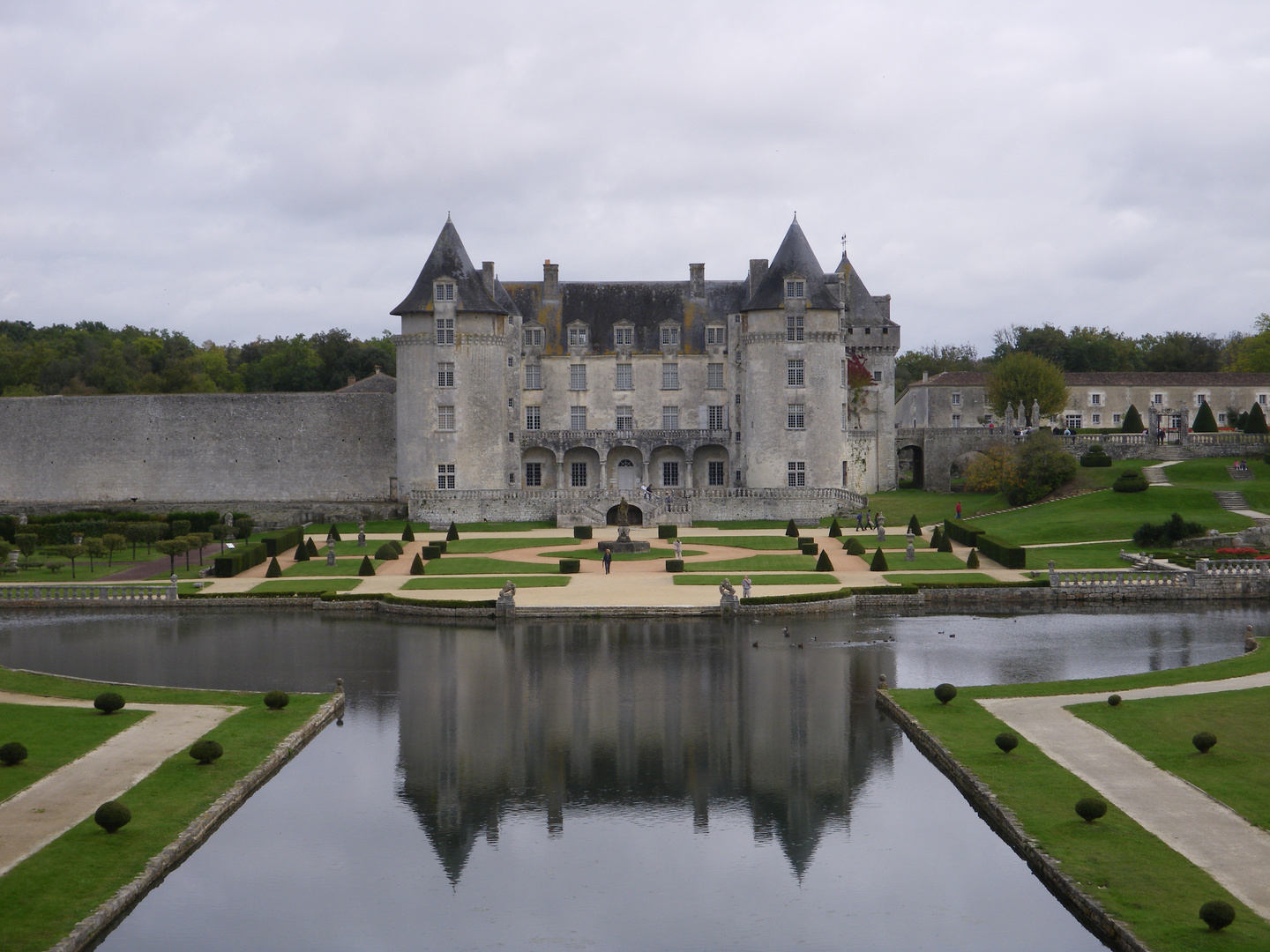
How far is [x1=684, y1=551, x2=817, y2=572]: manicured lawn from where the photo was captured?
39.2 meters

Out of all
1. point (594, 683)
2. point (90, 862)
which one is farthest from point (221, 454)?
point (90, 862)

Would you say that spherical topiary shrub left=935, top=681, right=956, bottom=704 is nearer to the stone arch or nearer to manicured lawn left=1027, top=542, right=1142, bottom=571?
manicured lawn left=1027, top=542, right=1142, bottom=571

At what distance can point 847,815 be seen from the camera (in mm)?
16906

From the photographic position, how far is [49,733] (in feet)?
66.2

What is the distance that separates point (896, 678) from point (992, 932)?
11.6 metres

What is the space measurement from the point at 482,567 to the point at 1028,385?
153 feet

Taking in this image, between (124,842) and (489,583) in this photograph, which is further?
(489,583)

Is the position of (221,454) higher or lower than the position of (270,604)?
higher

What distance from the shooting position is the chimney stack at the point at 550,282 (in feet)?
205

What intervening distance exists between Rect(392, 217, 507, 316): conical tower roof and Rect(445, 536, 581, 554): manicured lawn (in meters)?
14.2

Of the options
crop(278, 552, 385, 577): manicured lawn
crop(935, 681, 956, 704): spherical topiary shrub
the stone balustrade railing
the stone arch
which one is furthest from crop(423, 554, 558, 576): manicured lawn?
the stone arch

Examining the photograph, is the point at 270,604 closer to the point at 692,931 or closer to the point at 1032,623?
the point at 1032,623

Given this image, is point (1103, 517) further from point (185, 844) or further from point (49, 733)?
point (185, 844)

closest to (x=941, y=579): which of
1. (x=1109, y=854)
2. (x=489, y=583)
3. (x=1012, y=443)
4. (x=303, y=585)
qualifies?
(x=489, y=583)
